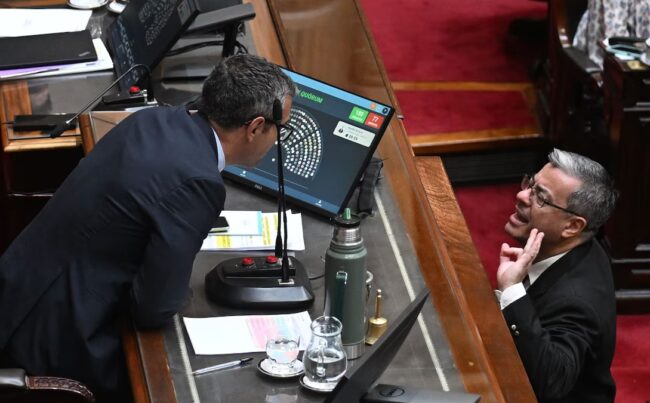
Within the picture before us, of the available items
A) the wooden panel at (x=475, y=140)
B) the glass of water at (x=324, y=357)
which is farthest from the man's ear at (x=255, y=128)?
the wooden panel at (x=475, y=140)

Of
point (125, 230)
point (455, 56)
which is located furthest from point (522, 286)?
point (455, 56)

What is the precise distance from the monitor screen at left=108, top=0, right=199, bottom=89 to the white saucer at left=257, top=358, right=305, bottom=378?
1365 mm

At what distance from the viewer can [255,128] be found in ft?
9.07

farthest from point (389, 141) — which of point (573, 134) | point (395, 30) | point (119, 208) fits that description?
point (395, 30)

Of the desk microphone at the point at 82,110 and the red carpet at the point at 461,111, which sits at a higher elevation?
the desk microphone at the point at 82,110

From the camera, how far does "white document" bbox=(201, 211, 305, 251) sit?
9.82 feet

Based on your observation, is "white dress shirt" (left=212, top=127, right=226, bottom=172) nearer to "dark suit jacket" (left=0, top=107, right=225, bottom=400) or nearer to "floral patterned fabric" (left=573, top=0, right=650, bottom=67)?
"dark suit jacket" (left=0, top=107, right=225, bottom=400)

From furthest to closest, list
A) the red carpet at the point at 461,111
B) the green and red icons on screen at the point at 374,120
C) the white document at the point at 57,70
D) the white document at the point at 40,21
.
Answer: the red carpet at the point at 461,111 < the white document at the point at 40,21 < the white document at the point at 57,70 < the green and red icons on screen at the point at 374,120

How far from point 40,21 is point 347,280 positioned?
6.88ft

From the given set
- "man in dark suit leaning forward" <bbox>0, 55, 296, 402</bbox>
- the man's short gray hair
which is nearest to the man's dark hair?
"man in dark suit leaning forward" <bbox>0, 55, 296, 402</bbox>

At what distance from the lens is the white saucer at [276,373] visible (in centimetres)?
248

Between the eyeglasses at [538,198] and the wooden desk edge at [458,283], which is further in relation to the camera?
the eyeglasses at [538,198]

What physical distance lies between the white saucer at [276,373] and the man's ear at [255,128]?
1.78 feet

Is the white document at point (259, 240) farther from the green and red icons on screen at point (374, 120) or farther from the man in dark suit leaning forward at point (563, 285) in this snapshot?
the man in dark suit leaning forward at point (563, 285)
